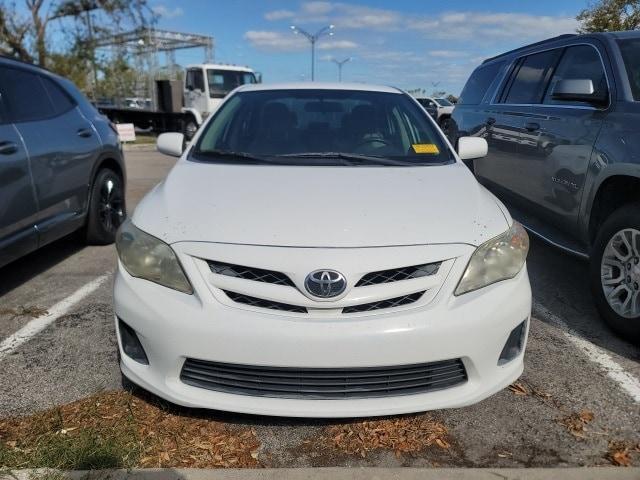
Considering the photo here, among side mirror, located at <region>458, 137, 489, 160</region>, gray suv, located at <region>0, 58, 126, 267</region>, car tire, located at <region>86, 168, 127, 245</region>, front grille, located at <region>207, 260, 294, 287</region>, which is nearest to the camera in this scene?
front grille, located at <region>207, 260, 294, 287</region>

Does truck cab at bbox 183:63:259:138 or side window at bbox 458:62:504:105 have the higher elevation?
side window at bbox 458:62:504:105

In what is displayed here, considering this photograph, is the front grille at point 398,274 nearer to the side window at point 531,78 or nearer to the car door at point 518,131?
the car door at point 518,131

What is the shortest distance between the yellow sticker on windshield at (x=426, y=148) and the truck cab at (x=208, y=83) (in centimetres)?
1486

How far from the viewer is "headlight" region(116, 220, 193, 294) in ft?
7.43

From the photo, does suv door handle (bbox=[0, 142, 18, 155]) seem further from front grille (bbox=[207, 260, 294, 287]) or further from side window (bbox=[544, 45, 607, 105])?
side window (bbox=[544, 45, 607, 105])

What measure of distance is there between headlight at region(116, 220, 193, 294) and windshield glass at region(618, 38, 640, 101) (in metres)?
2.90

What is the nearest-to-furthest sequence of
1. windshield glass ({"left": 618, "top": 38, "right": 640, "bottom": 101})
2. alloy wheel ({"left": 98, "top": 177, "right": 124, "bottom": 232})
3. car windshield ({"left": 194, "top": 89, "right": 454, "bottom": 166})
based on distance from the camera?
car windshield ({"left": 194, "top": 89, "right": 454, "bottom": 166})
windshield glass ({"left": 618, "top": 38, "right": 640, "bottom": 101})
alloy wheel ({"left": 98, "top": 177, "right": 124, "bottom": 232})

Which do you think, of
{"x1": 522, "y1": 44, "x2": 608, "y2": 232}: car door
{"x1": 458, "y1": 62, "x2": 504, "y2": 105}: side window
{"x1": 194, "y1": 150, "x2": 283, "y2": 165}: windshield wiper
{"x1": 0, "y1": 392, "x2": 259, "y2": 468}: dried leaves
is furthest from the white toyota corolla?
{"x1": 458, "y1": 62, "x2": 504, "y2": 105}: side window

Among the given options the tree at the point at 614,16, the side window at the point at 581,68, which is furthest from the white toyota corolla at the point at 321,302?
the tree at the point at 614,16

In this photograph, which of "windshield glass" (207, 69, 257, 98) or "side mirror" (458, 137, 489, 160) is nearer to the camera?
"side mirror" (458, 137, 489, 160)

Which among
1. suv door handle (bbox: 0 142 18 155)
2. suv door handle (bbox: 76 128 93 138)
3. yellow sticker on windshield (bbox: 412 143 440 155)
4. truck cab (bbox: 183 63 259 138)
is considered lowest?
truck cab (bbox: 183 63 259 138)

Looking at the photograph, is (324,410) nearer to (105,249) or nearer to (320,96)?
(320,96)

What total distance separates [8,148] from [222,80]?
1485 centimetres

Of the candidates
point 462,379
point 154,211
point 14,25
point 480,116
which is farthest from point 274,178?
point 14,25
